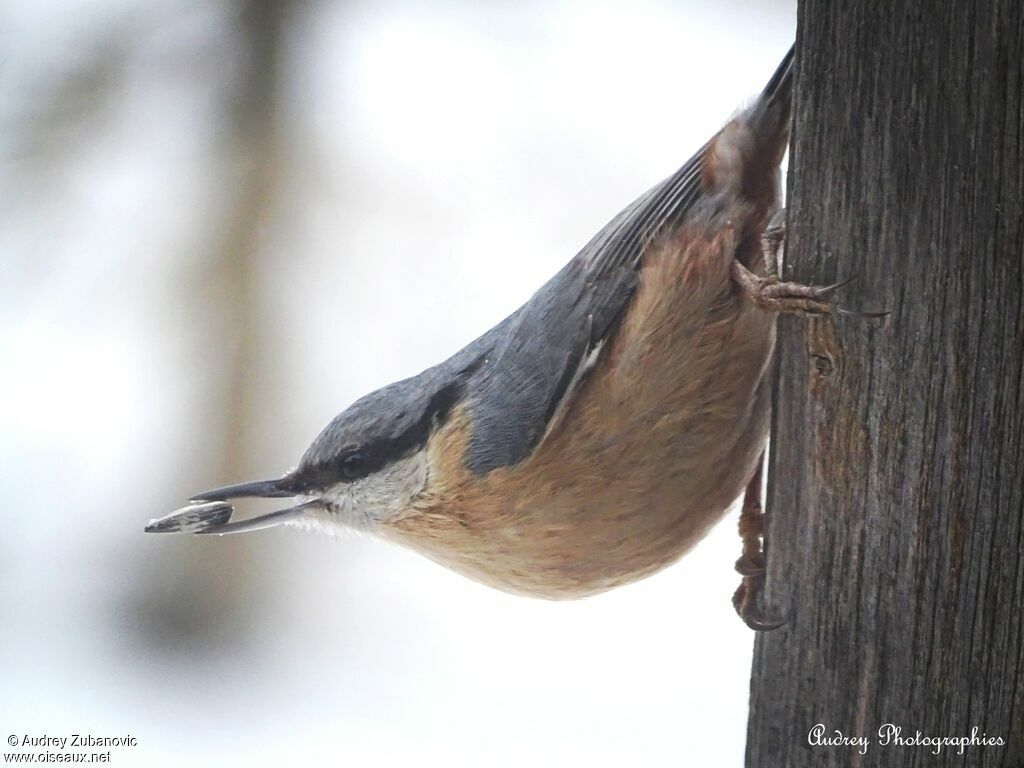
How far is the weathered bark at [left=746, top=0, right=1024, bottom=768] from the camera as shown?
1146mm

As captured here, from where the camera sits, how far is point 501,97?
3.59 metres

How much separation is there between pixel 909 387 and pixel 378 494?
3.26 feet

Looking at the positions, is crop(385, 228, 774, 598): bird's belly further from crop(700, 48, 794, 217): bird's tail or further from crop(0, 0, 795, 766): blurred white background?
crop(0, 0, 795, 766): blurred white background

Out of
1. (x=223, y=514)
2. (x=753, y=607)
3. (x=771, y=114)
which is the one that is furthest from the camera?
(x=223, y=514)

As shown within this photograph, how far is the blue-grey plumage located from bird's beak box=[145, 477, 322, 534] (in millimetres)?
14

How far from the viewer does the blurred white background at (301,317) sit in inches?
132

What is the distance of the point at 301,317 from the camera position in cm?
399

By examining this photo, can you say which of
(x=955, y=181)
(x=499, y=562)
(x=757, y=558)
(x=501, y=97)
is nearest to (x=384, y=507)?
(x=499, y=562)

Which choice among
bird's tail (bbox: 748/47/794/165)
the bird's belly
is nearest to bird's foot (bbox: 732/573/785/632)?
the bird's belly

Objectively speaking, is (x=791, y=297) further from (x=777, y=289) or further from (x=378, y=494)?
(x=378, y=494)

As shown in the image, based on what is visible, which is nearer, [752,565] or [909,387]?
[909,387]

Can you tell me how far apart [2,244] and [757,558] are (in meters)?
2.81

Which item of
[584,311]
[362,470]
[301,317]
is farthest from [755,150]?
[301,317]

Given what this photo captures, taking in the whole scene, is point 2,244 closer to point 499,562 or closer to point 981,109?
point 499,562
